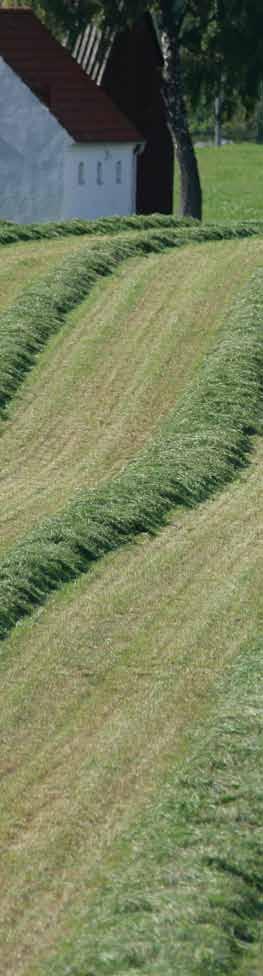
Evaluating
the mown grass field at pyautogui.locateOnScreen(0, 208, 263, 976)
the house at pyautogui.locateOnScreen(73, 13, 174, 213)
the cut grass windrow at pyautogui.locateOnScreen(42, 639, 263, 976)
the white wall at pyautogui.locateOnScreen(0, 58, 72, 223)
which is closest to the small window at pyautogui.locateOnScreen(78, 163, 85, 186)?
the white wall at pyautogui.locateOnScreen(0, 58, 72, 223)

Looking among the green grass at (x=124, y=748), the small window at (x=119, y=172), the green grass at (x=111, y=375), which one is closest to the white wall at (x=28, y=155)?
the small window at (x=119, y=172)

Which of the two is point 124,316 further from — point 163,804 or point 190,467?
point 163,804

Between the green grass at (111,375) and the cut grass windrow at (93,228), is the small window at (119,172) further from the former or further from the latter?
the green grass at (111,375)

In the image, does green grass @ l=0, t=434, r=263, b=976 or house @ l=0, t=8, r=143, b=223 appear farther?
house @ l=0, t=8, r=143, b=223

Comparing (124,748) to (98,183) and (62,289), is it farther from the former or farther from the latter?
(98,183)

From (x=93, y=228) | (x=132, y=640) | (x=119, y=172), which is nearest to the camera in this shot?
(x=132, y=640)

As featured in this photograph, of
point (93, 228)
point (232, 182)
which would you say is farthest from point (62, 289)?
point (232, 182)

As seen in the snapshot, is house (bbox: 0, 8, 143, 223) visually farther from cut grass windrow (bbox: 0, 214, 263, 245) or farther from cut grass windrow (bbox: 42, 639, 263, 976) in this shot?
cut grass windrow (bbox: 42, 639, 263, 976)
